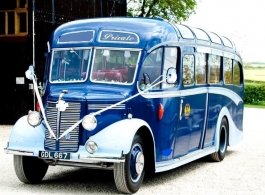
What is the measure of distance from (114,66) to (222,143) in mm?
4792

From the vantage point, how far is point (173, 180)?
1153 cm

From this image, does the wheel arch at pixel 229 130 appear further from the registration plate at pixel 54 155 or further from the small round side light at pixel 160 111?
the registration plate at pixel 54 155

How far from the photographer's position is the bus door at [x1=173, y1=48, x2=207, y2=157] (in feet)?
38.7

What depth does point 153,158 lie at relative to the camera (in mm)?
10688

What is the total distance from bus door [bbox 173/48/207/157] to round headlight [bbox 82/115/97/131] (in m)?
2.05

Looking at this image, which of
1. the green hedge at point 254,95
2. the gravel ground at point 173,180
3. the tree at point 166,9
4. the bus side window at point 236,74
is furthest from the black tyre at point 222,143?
the tree at point 166,9

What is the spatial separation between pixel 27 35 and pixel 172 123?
12.1 meters

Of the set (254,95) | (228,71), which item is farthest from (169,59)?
(254,95)

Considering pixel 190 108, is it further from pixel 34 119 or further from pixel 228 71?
pixel 228 71

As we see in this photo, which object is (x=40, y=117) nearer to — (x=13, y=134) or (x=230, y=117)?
(x=13, y=134)

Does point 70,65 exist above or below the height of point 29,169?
above

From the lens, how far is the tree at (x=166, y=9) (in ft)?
166

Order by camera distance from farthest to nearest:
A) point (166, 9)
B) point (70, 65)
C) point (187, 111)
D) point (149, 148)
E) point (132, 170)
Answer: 1. point (166, 9)
2. point (187, 111)
3. point (70, 65)
4. point (149, 148)
5. point (132, 170)

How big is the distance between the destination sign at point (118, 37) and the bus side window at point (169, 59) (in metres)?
0.68
